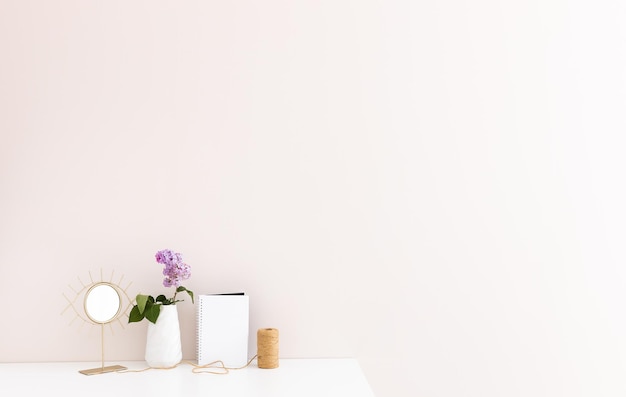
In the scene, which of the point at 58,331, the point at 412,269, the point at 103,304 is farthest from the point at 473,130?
the point at 58,331

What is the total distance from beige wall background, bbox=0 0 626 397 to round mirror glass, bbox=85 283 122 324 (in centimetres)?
9

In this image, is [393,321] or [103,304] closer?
[103,304]

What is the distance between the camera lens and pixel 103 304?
65.2 inches

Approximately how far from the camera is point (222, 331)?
1638mm

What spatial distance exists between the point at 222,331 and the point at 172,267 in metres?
0.22

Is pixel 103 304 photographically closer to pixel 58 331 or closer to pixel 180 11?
pixel 58 331

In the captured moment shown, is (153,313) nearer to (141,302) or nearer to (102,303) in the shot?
(141,302)

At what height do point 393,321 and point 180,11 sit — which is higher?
point 180,11

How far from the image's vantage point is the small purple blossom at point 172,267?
63.7 inches

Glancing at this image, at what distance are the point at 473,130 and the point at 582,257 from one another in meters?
0.49

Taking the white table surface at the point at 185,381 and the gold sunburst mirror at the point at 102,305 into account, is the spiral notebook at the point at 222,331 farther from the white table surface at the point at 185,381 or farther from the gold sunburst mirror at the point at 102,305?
the gold sunburst mirror at the point at 102,305

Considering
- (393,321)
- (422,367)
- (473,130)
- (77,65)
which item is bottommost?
(422,367)

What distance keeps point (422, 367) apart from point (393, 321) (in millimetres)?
158

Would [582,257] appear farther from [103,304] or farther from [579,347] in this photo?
[103,304]
